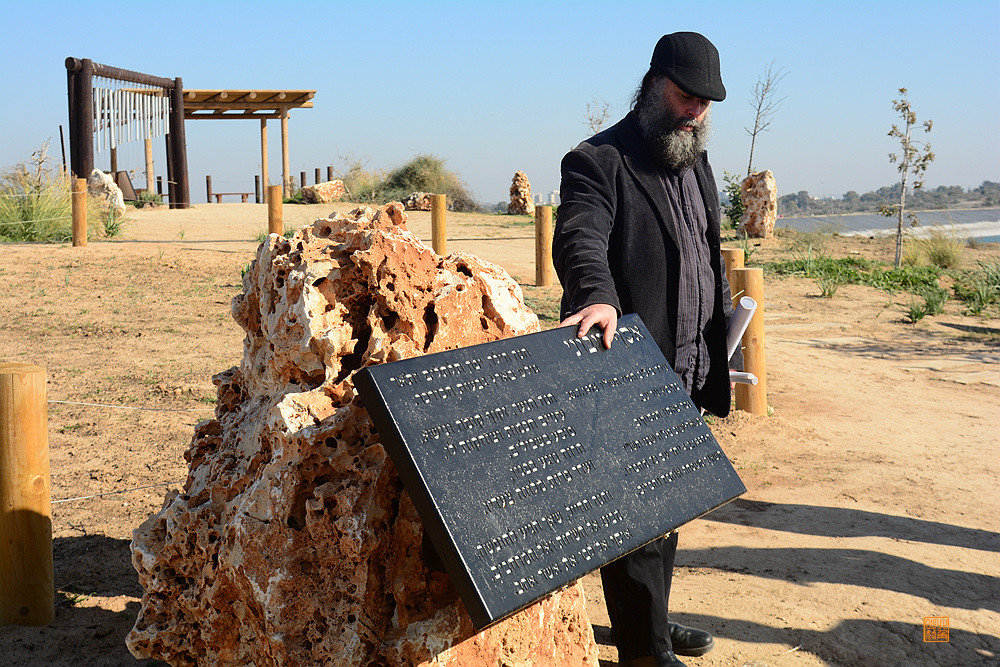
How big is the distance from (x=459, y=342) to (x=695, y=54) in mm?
1230

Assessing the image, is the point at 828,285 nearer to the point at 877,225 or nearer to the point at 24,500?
the point at 24,500

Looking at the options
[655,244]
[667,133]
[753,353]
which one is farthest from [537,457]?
[753,353]

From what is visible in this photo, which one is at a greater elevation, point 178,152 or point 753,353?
point 178,152

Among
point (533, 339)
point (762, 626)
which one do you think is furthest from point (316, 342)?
point (762, 626)

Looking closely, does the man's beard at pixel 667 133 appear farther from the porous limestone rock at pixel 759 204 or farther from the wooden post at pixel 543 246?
the porous limestone rock at pixel 759 204

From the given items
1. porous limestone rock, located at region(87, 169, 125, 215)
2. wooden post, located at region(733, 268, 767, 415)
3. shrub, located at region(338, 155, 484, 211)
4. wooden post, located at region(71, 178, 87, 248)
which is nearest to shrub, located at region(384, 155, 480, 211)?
shrub, located at region(338, 155, 484, 211)

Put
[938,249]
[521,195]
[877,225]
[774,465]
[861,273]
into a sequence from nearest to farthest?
[774,465] → [861,273] → [938,249] → [877,225] → [521,195]

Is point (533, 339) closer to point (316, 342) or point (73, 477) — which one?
point (316, 342)

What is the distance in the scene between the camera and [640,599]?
2543 mm

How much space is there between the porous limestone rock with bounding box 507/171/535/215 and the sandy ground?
1222cm

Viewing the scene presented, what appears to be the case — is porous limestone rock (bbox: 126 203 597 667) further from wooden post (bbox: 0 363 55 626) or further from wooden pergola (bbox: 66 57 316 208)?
wooden pergola (bbox: 66 57 316 208)

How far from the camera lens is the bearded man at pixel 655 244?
2.55m

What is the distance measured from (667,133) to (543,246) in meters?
7.28

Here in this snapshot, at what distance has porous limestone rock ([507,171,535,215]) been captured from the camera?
21578 millimetres
